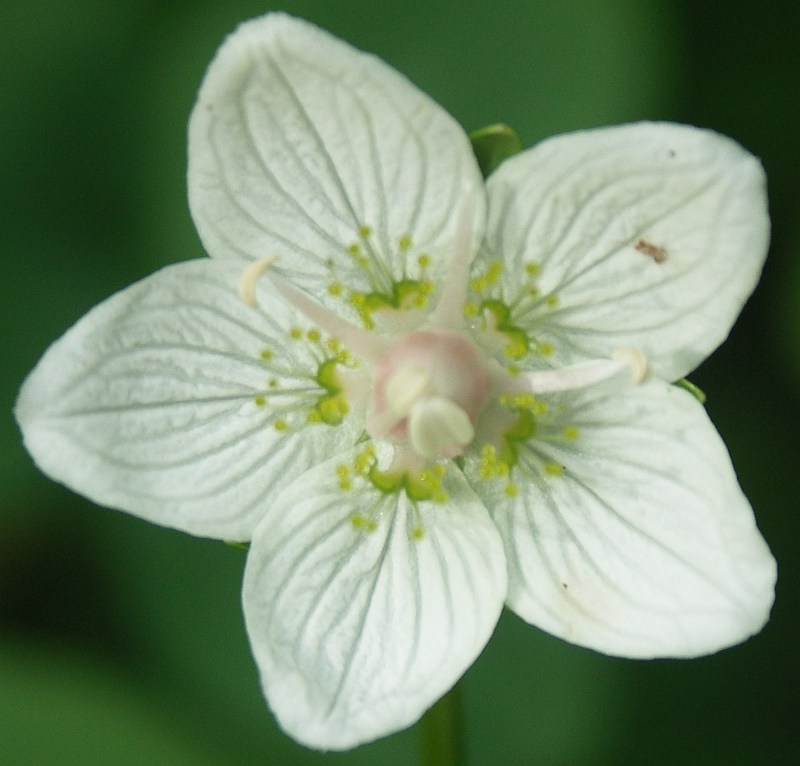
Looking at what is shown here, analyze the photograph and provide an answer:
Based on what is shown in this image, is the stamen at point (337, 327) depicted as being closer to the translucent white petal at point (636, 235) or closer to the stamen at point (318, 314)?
the stamen at point (318, 314)

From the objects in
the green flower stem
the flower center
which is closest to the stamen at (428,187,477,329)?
the flower center

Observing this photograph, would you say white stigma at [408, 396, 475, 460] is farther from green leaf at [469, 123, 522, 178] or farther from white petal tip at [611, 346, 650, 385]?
green leaf at [469, 123, 522, 178]

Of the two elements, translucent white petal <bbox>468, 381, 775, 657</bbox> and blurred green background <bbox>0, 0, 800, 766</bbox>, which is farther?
blurred green background <bbox>0, 0, 800, 766</bbox>

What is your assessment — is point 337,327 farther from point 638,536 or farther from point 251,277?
point 638,536

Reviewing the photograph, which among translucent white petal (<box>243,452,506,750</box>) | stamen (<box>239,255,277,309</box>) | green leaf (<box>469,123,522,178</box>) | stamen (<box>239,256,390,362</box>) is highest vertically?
green leaf (<box>469,123,522,178</box>)

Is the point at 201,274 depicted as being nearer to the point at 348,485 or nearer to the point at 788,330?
the point at 348,485
